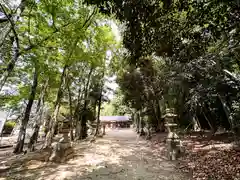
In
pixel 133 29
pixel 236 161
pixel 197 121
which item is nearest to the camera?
pixel 133 29

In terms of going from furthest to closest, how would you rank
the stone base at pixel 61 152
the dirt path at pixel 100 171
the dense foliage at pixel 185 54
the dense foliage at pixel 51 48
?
the stone base at pixel 61 152
the dense foliage at pixel 51 48
the dirt path at pixel 100 171
the dense foliage at pixel 185 54

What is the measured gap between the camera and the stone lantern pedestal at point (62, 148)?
5.87 m

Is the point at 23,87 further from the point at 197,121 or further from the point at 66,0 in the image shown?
the point at 197,121

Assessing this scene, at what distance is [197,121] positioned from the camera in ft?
34.6

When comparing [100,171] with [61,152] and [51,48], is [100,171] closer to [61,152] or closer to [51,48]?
[61,152]

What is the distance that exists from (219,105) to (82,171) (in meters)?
7.35

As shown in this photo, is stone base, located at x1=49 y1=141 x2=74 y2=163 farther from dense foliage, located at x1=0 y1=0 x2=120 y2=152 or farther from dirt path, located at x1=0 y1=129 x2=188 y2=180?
dense foliage, located at x1=0 y1=0 x2=120 y2=152

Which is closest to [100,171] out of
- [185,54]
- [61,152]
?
[61,152]

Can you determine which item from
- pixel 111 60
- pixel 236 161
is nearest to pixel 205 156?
pixel 236 161

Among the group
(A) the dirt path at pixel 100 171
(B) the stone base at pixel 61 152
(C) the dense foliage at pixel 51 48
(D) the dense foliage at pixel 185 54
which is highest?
(C) the dense foliage at pixel 51 48

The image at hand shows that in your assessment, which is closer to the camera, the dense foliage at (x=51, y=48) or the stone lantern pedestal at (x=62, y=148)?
the dense foliage at (x=51, y=48)

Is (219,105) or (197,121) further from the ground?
(219,105)

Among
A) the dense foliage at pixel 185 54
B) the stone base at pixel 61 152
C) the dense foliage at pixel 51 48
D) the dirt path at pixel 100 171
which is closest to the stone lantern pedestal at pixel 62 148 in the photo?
the stone base at pixel 61 152

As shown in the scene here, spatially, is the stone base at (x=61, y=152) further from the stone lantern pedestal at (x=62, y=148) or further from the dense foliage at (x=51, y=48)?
the dense foliage at (x=51, y=48)
